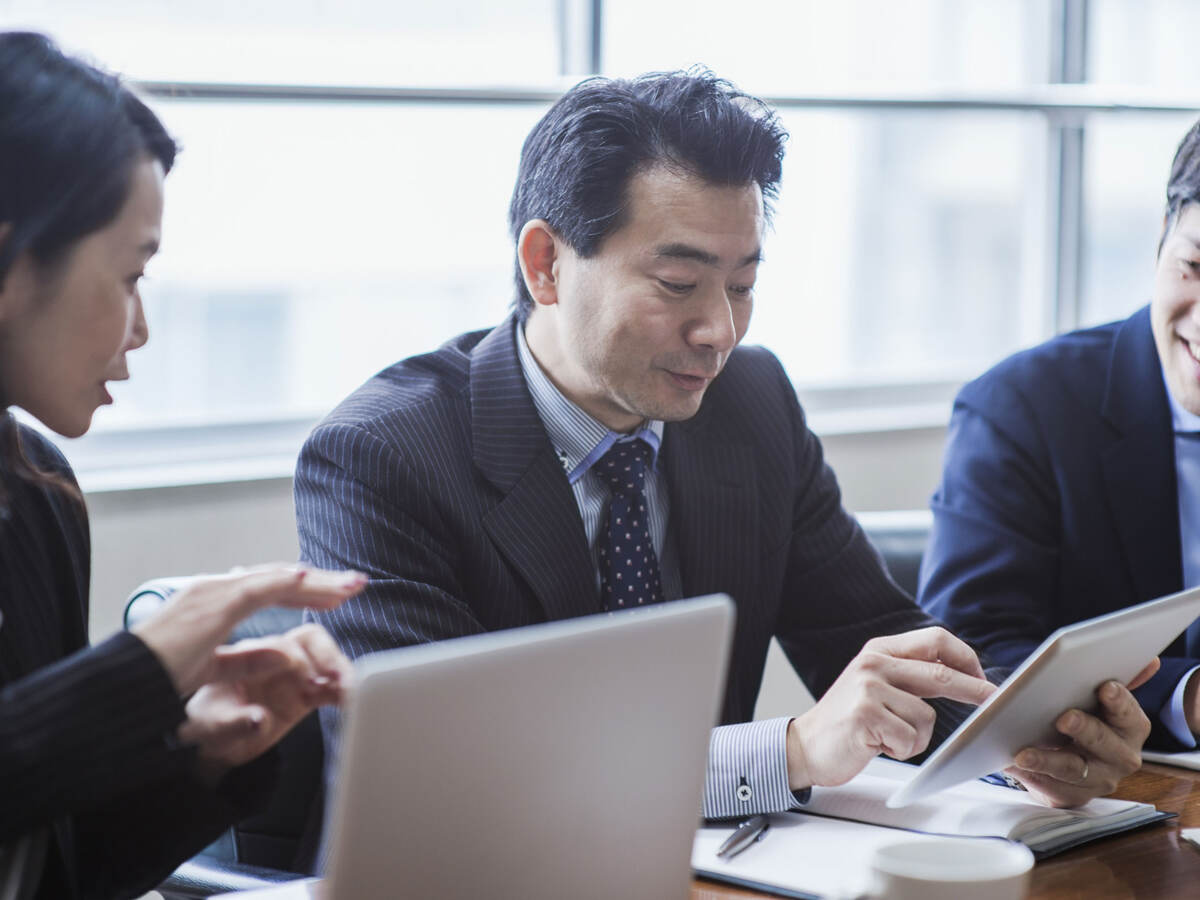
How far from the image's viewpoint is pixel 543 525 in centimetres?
173

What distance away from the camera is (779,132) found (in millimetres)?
1854

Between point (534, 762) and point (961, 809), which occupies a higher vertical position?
point (534, 762)

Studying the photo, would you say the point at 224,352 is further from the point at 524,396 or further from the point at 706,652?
the point at 706,652

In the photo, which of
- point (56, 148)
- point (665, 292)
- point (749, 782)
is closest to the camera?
point (56, 148)

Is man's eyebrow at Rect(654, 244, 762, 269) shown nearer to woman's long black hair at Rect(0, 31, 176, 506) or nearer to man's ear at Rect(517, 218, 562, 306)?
man's ear at Rect(517, 218, 562, 306)

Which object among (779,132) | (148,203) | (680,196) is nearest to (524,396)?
(680,196)

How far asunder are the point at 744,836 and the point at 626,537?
53cm

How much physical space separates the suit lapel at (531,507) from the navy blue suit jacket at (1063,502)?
0.61 meters

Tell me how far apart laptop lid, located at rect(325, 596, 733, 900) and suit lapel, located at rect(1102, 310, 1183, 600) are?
1.31 m

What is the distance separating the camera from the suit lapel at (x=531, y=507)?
1707 mm

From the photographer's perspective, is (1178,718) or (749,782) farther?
(1178,718)

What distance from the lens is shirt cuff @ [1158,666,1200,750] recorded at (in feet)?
5.72

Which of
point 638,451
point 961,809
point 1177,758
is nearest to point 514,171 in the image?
point 638,451

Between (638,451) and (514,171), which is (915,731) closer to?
(638,451)
